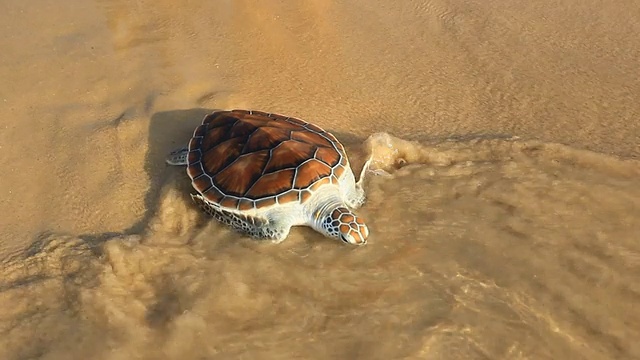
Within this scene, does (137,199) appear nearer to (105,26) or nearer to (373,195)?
(373,195)

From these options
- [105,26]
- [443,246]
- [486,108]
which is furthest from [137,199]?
[486,108]

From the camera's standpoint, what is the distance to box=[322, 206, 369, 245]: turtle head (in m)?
3.49

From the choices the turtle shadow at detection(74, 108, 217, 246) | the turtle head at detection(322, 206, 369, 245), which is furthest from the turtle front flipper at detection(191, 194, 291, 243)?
the turtle shadow at detection(74, 108, 217, 246)

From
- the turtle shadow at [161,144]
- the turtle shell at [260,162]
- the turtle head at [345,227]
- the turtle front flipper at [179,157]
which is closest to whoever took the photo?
the turtle head at [345,227]

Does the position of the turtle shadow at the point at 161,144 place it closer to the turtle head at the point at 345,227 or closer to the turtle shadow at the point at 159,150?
the turtle shadow at the point at 159,150

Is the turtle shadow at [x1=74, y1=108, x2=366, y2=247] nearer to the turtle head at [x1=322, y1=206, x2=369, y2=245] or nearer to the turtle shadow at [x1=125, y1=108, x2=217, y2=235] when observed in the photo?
the turtle shadow at [x1=125, y1=108, x2=217, y2=235]

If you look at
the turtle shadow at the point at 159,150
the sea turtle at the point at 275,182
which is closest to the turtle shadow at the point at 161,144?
the turtle shadow at the point at 159,150

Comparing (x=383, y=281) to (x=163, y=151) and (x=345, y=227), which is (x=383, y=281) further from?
(x=163, y=151)

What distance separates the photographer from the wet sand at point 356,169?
122 inches

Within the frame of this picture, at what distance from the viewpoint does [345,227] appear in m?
3.50

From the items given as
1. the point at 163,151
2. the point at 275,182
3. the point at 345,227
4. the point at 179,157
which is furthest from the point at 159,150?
the point at 345,227

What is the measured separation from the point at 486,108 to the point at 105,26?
4104 millimetres

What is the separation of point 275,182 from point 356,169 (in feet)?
2.77

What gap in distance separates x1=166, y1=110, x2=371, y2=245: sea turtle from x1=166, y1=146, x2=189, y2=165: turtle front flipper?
145mm
